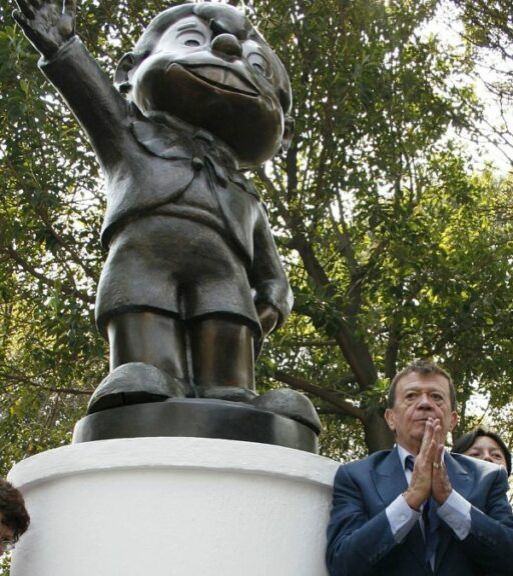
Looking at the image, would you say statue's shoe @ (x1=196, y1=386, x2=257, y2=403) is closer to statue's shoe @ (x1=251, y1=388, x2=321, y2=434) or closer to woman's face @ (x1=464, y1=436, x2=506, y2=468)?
statue's shoe @ (x1=251, y1=388, x2=321, y2=434)

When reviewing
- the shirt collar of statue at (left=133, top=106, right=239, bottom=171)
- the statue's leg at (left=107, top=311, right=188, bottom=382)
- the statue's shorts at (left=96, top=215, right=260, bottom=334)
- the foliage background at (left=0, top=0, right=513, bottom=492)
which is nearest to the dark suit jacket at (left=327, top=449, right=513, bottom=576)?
the statue's leg at (left=107, top=311, right=188, bottom=382)

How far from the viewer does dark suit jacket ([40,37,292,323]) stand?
3592 mm

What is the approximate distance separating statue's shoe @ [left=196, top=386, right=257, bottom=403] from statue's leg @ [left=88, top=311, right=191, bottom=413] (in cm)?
5

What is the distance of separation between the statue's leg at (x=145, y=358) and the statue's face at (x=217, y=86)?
0.93 m

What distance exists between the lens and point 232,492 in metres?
2.91

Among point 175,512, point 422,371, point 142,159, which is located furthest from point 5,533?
point 142,159

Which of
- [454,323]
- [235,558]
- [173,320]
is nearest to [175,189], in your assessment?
[173,320]

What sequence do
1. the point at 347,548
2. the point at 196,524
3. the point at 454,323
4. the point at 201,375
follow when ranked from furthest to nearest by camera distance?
the point at 454,323, the point at 201,375, the point at 196,524, the point at 347,548

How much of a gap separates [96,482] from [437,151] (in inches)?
309

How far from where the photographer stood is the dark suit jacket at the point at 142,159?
11.8 feet

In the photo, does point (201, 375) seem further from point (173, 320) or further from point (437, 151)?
point (437, 151)

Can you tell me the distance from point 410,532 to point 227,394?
0.88m

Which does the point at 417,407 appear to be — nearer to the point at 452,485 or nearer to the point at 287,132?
the point at 452,485

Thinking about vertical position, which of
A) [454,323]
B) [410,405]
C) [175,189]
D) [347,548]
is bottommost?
[347,548]
